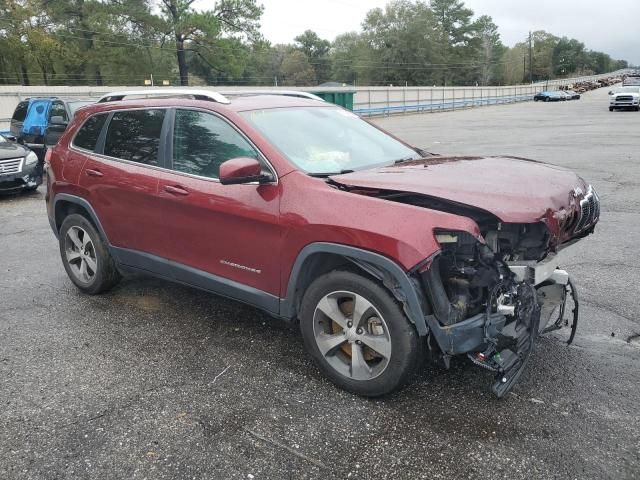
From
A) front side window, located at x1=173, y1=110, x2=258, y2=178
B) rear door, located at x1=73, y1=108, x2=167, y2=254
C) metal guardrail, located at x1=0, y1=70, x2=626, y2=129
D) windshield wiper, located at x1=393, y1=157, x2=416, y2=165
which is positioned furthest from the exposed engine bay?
metal guardrail, located at x1=0, y1=70, x2=626, y2=129

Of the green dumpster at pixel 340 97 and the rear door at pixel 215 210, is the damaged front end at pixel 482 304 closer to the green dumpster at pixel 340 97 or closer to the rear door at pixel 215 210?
the rear door at pixel 215 210

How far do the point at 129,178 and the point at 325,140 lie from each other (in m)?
1.62

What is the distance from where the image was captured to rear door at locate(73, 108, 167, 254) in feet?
14.0

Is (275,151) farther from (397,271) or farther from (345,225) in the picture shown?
(397,271)

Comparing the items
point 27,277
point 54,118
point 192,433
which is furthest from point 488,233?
point 54,118

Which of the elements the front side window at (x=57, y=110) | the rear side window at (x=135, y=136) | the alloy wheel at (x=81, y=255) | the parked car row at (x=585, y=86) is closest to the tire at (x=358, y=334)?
the rear side window at (x=135, y=136)

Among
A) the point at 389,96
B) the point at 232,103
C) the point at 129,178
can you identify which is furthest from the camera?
the point at 389,96

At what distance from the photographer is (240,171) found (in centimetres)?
329

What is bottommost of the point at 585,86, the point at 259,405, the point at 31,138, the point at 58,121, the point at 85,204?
the point at 259,405

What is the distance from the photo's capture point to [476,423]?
9.88 ft

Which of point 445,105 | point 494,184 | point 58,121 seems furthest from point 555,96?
point 494,184

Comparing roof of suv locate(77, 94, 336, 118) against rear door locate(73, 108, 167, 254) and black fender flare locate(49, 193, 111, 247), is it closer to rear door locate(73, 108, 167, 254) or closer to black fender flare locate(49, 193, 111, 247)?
rear door locate(73, 108, 167, 254)

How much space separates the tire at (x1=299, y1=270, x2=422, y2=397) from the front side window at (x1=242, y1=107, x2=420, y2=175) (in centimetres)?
81

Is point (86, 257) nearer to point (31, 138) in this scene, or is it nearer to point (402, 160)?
point (402, 160)
